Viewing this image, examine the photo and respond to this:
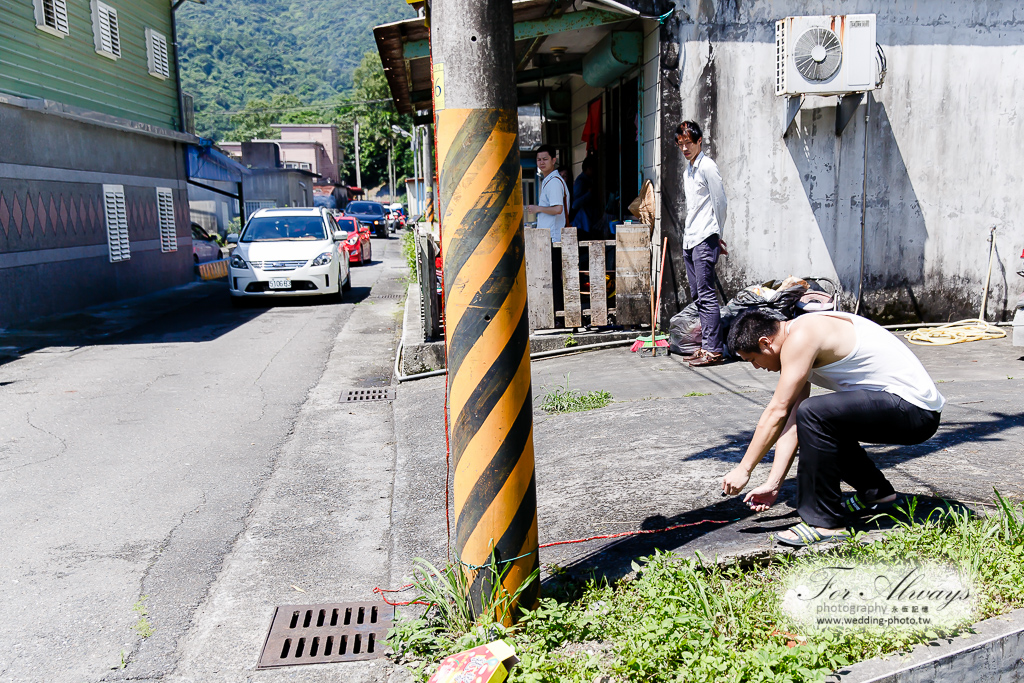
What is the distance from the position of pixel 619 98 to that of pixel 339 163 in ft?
260

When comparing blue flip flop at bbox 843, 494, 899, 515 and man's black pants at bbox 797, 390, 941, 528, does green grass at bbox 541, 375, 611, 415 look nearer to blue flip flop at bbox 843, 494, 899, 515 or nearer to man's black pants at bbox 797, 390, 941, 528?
blue flip flop at bbox 843, 494, 899, 515

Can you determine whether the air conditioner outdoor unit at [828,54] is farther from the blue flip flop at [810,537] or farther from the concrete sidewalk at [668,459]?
the blue flip flop at [810,537]

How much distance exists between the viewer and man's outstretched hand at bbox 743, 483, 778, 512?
364 cm

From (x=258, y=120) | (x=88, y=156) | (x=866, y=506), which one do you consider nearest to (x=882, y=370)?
(x=866, y=506)

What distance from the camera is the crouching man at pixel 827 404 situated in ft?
11.5

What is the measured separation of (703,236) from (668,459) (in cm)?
330

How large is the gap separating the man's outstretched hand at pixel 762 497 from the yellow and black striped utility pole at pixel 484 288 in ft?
3.41

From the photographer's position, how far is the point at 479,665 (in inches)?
113

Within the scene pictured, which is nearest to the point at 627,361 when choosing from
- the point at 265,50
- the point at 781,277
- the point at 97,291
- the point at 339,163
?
the point at 781,277

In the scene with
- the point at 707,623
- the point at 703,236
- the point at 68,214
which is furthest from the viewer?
the point at 68,214

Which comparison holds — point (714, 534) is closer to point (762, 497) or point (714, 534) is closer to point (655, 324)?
point (762, 497)

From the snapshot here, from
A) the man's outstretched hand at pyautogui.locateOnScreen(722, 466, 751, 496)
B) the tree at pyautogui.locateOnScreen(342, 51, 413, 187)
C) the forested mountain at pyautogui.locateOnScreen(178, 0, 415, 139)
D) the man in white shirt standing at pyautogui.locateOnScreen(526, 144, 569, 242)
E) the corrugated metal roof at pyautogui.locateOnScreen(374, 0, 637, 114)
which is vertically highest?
the forested mountain at pyautogui.locateOnScreen(178, 0, 415, 139)

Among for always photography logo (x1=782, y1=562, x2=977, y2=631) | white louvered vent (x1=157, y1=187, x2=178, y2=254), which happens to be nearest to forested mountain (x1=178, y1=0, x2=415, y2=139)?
white louvered vent (x1=157, y1=187, x2=178, y2=254)

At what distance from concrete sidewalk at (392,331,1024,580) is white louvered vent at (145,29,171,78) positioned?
15571 millimetres
